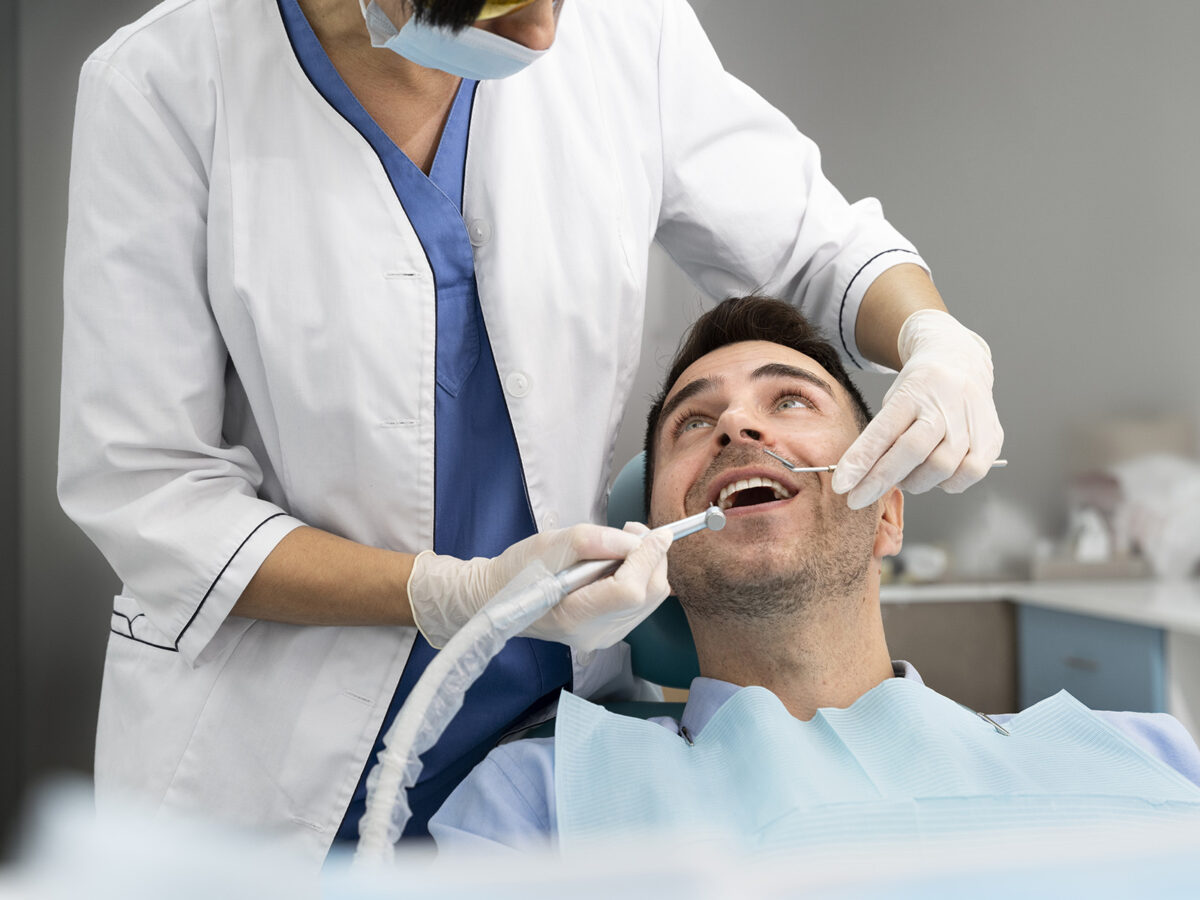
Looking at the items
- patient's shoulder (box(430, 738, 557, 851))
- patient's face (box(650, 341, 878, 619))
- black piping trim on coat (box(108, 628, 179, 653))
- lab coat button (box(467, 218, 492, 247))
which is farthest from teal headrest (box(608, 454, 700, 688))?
black piping trim on coat (box(108, 628, 179, 653))

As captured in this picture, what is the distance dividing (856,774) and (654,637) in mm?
484

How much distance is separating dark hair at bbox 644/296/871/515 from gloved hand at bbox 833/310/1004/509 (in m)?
0.25

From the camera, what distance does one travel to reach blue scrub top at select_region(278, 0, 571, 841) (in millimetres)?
1172

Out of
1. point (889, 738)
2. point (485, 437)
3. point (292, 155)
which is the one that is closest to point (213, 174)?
point (292, 155)

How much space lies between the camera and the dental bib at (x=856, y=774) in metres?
0.93

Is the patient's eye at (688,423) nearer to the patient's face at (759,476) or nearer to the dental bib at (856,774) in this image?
the patient's face at (759,476)

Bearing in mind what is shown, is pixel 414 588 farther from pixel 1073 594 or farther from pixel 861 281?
pixel 1073 594

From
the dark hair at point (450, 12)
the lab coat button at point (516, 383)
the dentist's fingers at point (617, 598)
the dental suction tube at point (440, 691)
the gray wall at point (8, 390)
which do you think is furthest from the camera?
the gray wall at point (8, 390)

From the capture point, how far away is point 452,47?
95 cm

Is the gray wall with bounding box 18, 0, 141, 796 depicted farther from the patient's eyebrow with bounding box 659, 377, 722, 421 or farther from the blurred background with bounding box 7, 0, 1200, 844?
the patient's eyebrow with bounding box 659, 377, 722, 421

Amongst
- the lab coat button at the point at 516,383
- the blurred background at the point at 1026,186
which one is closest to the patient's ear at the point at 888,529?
the lab coat button at the point at 516,383

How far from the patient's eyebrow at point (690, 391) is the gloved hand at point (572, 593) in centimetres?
39

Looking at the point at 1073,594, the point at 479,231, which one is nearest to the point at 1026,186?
the point at 1073,594

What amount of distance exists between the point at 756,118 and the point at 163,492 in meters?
0.97
